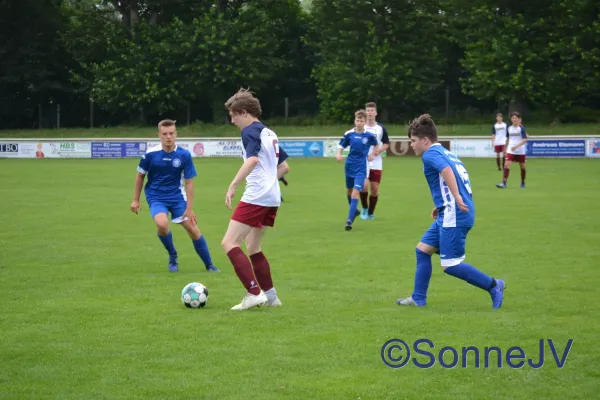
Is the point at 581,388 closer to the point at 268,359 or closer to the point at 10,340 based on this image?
the point at 268,359

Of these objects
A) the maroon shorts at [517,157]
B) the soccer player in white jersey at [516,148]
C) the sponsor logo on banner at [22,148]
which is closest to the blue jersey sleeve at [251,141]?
the soccer player in white jersey at [516,148]

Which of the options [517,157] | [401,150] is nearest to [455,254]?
[517,157]

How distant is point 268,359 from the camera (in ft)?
21.6

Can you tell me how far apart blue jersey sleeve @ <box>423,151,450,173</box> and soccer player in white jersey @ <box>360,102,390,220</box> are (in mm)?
8250

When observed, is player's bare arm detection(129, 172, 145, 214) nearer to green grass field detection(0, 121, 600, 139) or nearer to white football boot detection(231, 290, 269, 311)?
white football boot detection(231, 290, 269, 311)

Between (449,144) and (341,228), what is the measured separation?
84.1 feet

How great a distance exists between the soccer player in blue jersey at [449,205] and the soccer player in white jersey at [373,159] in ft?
26.7

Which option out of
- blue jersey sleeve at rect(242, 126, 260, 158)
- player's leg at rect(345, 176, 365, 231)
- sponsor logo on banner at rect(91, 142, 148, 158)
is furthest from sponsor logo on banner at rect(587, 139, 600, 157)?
blue jersey sleeve at rect(242, 126, 260, 158)

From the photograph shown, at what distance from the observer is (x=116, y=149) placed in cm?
4409

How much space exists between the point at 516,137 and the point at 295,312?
60.3ft

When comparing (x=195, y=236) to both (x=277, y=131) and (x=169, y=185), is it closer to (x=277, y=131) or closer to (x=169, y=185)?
(x=169, y=185)

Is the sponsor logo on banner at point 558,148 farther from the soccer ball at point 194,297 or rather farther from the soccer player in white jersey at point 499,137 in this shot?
the soccer ball at point 194,297

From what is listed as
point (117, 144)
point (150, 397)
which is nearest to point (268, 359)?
point (150, 397)

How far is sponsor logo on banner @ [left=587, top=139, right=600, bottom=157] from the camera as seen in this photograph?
38.3 m
